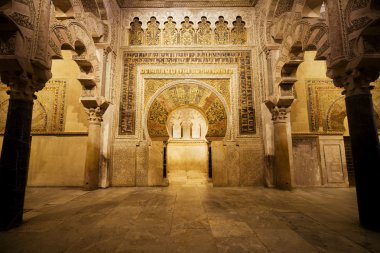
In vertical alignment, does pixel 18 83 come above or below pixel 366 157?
above

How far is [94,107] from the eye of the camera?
224 inches

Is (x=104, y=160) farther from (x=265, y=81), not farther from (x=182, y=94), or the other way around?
(x=265, y=81)

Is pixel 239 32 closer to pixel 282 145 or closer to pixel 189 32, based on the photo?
pixel 189 32

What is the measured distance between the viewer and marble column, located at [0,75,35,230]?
262 cm

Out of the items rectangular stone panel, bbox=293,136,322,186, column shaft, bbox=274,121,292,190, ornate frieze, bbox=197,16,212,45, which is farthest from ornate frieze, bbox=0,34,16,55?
rectangular stone panel, bbox=293,136,322,186

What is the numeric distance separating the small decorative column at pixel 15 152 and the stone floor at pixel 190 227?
275 mm

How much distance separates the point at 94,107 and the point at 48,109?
6.57 ft

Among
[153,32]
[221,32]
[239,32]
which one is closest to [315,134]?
[239,32]

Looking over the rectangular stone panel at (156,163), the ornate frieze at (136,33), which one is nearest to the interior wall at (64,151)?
the rectangular stone panel at (156,163)

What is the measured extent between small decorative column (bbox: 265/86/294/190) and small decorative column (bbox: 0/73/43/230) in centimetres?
558

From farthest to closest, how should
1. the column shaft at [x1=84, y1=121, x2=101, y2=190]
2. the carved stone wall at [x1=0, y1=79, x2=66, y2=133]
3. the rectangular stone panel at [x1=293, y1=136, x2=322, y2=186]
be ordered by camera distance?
the carved stone wall at [x1=0, y1=79, x2=66, y2=133] < the rectangular stone panel at [x1=293, y1=136, x2=322, y2=186] < the column shaft at [x1=84, y1=121, x2=101, y2=190]

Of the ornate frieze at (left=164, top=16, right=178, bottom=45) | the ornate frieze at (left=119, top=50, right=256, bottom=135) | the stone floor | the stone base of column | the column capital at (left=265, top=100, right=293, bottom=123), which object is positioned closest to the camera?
the stone floor

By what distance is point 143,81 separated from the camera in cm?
648

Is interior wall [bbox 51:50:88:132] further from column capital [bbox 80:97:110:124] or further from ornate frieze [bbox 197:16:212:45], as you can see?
ornate frieze [bbox 197:16:212:45]
